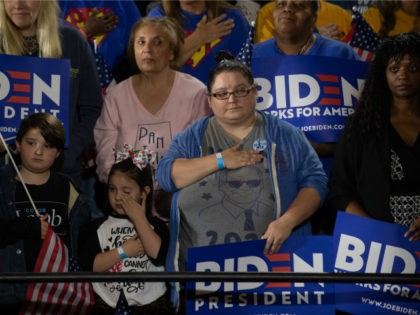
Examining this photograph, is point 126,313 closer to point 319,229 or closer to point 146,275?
point 146,275

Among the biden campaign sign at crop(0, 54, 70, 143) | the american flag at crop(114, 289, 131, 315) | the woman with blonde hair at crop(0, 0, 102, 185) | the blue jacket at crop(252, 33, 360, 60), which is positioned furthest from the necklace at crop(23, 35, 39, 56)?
the american flag at crop(114, 289, 131, 315)

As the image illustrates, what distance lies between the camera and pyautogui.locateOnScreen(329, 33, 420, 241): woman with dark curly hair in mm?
4250

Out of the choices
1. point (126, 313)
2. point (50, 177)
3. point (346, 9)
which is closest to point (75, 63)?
point (50, 177)

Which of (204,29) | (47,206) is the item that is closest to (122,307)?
(47,206)

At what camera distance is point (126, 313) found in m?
4.31

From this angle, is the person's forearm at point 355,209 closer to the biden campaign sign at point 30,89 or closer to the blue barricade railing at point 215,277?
the blue barricade railing at point 215,277

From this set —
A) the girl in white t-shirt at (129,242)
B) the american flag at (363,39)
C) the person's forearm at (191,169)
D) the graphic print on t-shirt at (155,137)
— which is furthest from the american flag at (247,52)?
the person's forearm at (191,169)

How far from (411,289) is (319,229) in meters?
1.12

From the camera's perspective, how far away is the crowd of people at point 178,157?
167 inches

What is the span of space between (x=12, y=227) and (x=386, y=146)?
6.04 feet

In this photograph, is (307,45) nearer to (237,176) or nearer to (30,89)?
(237,176)

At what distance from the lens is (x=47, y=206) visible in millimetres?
4562

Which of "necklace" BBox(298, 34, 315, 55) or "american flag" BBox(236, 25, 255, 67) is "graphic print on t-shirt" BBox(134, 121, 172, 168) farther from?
"necklace" BBox(298, 34, 315, 55)

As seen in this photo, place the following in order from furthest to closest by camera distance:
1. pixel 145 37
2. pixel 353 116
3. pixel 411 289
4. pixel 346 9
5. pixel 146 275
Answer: pixel 346 9 < pixel 145 37 < pixel 353 116 < pixel 411 289 < pixel 146 275
